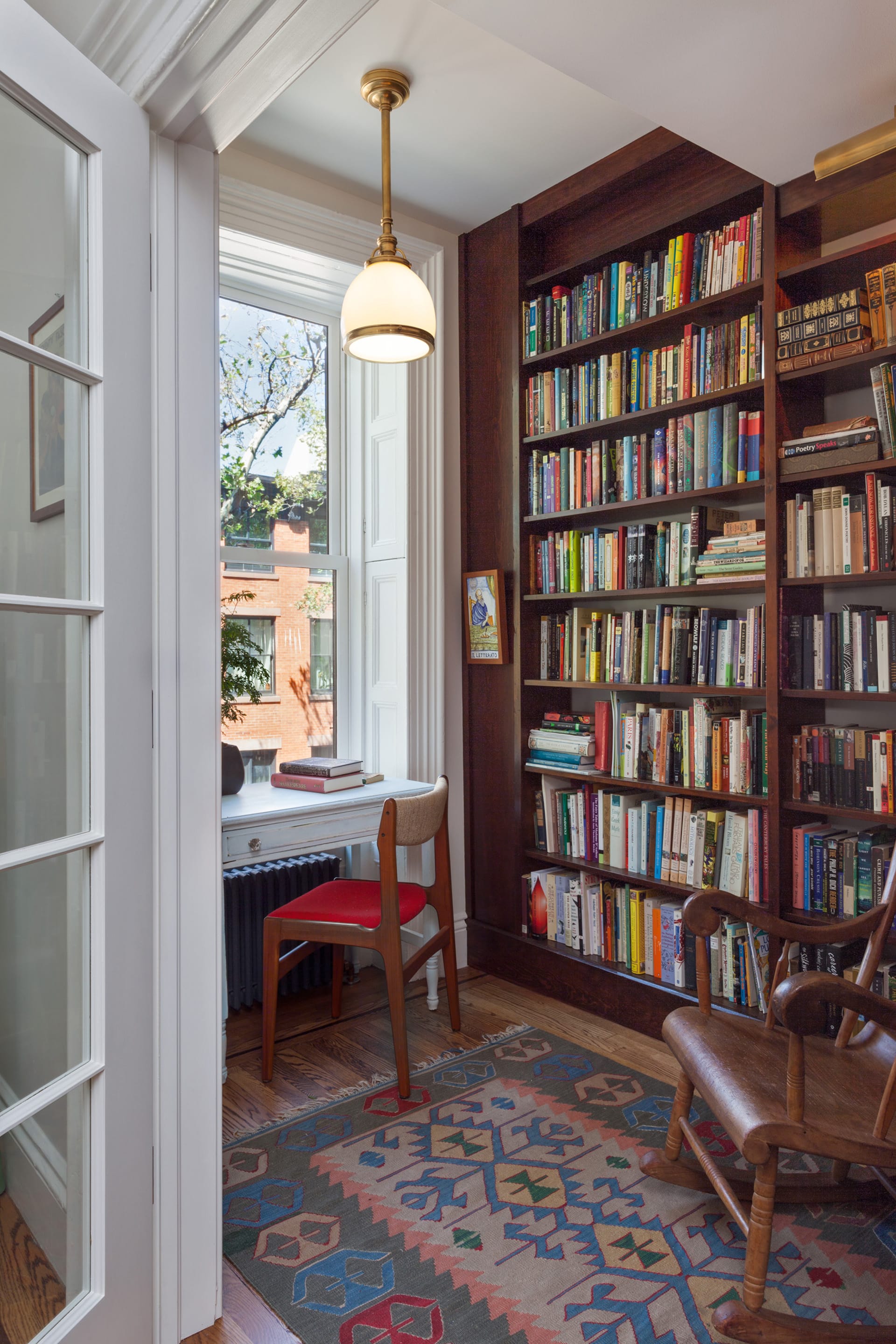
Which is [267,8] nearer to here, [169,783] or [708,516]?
[169,783]

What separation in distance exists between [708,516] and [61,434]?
1929mm

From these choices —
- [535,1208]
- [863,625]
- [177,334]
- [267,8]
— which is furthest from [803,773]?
[267,8]

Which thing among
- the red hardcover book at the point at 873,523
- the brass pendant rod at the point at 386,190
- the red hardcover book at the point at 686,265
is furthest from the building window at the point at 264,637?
the red hardcover book at the point at 873,523

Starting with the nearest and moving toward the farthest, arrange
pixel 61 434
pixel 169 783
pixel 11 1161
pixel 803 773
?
pixel 11 1161 → pixel 61 434 → pixel 169 783 → pixel 803 773

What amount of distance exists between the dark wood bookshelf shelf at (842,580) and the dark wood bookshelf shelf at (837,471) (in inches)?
10.1

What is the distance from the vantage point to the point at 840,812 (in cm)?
221

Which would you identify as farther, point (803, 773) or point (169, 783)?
point (803, 773)

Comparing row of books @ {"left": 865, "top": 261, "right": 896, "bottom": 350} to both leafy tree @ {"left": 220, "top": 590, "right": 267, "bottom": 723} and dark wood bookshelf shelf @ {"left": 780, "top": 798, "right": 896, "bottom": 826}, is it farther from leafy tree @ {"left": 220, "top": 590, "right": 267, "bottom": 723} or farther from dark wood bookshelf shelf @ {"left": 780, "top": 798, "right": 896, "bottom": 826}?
leafy tree @ {"left": 220, "top": 590, "right": 267, "bottom": 723}

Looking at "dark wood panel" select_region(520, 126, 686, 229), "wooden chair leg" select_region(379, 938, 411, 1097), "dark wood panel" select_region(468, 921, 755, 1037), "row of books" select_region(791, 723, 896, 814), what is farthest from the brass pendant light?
"dark wood panel" select_region(468, 921, 755, 1037)

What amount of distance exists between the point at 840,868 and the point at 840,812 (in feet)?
0.57

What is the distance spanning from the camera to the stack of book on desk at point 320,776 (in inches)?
114

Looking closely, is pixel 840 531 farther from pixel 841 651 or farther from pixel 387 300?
pixel 387 300

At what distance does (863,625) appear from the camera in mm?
2195

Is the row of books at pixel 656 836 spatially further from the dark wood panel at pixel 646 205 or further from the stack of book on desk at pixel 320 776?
the dark wood panel at pixel 646 205
